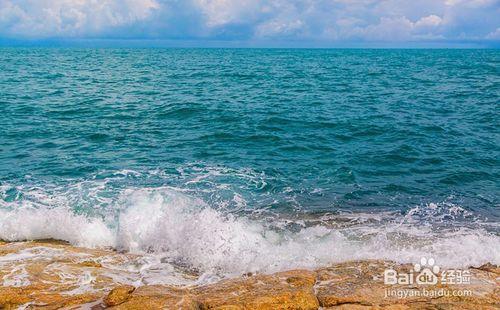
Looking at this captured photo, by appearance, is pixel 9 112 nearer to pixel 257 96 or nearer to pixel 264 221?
pixel 257 96

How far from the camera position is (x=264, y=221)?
13820 mm

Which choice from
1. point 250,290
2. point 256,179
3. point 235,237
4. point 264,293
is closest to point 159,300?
point 250,290

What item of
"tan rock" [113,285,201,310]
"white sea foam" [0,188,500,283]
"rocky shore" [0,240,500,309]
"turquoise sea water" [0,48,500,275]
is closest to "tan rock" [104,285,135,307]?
"rocky shore" [0,240,500,309]

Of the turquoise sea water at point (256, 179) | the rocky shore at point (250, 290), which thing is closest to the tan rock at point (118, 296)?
the rocky shore at point (250, 290)

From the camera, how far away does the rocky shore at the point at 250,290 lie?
7.80 m

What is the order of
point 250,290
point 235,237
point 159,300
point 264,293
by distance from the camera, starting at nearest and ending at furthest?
point 159,300 < point 264,293 < point 250,290 < point 235,237

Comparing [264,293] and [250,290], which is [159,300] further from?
[264,293]

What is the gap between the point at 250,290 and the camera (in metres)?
8.30

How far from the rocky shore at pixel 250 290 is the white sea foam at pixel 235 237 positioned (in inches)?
45.6

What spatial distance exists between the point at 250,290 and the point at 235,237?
387 centimetres

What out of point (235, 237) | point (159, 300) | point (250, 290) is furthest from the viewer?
point (235, 237)

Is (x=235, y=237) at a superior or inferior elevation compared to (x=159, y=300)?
inferior

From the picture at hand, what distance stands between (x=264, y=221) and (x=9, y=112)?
A: 24441 mm

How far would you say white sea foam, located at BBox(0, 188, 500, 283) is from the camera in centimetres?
1085
